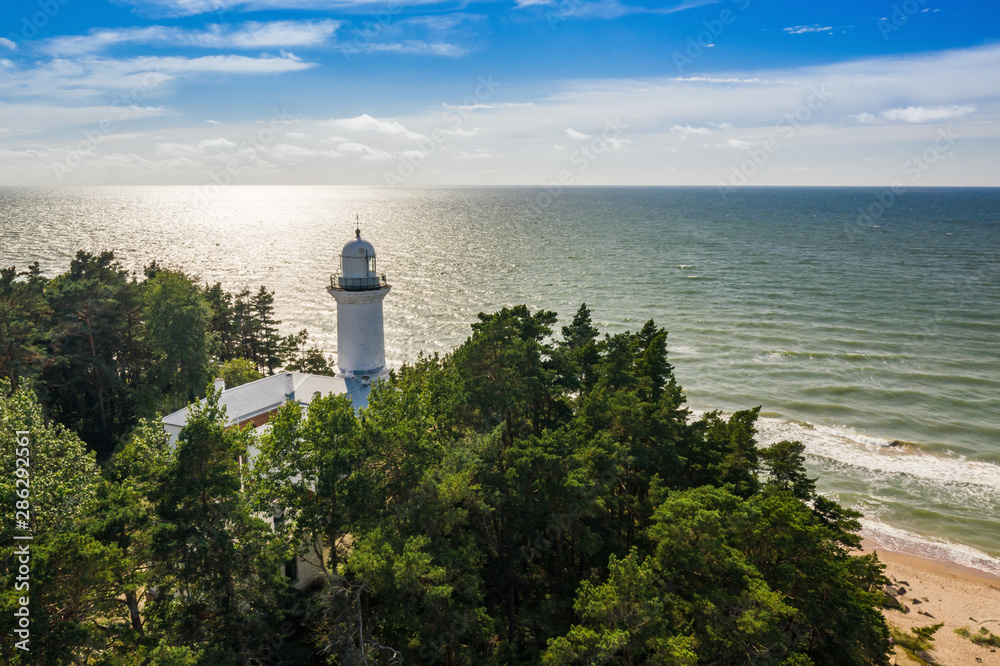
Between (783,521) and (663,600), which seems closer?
(663,600)

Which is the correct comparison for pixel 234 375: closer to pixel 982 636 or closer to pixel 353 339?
pixel 353 339

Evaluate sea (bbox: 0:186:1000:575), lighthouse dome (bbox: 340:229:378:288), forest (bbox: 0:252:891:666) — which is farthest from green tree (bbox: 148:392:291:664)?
sea (bbox: 0:186:1000:575)

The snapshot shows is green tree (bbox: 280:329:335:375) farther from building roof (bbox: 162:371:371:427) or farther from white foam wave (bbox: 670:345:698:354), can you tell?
white foam wave (bbox: 670:345:698:354)

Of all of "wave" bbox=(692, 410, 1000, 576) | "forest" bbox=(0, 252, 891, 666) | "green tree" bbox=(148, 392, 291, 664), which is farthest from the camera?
"wave" bbox=(692, 410, 1000, 576)

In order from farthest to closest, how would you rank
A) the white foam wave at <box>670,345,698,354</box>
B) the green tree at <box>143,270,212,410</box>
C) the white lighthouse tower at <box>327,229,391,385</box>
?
the white foam wave at <box>670,345,698,354</box>
the green tree at <box>143,270,212,410</box>
the white lighthouse tower at <box>327,229,391,385</box>

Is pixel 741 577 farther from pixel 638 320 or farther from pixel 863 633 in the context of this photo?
pixel 638 320

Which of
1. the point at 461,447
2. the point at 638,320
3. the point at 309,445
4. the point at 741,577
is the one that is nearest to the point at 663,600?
the point at 741,577

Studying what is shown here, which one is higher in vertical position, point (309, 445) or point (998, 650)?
point (309, 445)
